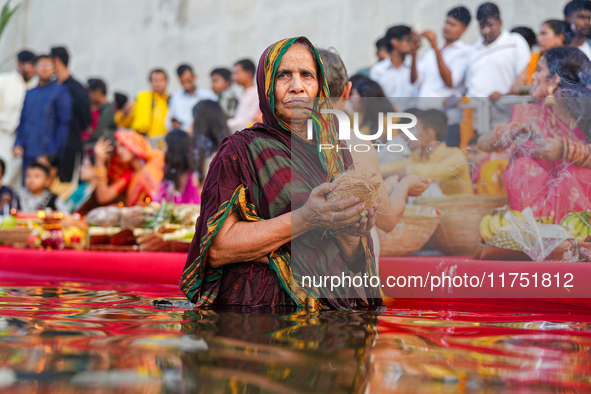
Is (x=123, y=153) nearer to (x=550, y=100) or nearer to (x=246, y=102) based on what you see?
(x=246, y=102)

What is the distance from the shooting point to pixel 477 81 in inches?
148

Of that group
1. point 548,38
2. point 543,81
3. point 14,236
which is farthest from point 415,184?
point 14,236

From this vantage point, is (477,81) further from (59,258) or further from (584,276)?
(59,258)

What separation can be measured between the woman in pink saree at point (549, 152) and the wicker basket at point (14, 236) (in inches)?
128

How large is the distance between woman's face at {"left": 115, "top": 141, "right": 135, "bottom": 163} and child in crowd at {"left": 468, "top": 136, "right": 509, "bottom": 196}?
3311 millimetres

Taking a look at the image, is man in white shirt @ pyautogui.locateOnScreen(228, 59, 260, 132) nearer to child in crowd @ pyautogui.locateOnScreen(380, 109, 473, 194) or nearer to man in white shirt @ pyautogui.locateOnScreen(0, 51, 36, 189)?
child in crowd @ pyautogui.locateOnScreen(380, 109, 473, 194)

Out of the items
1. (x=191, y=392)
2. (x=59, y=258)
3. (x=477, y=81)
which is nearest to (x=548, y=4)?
(x=477, y=81)

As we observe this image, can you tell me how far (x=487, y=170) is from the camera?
2383mm

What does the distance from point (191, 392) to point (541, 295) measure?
1.53 meters

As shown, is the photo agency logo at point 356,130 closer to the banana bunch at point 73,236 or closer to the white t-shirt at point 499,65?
the white t-shirt at point 499,65

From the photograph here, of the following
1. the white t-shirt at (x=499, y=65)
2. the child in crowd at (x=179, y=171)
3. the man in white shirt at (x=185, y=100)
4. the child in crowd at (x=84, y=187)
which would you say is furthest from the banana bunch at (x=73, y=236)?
the white t-shirt at (x=499, y=65)

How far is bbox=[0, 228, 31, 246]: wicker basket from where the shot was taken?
3916 mm

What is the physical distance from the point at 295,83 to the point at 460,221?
118 cm

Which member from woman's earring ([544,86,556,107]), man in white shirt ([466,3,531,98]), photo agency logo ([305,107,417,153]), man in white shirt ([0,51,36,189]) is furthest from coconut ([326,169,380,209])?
man in white shirt ([0,51,36,189])
